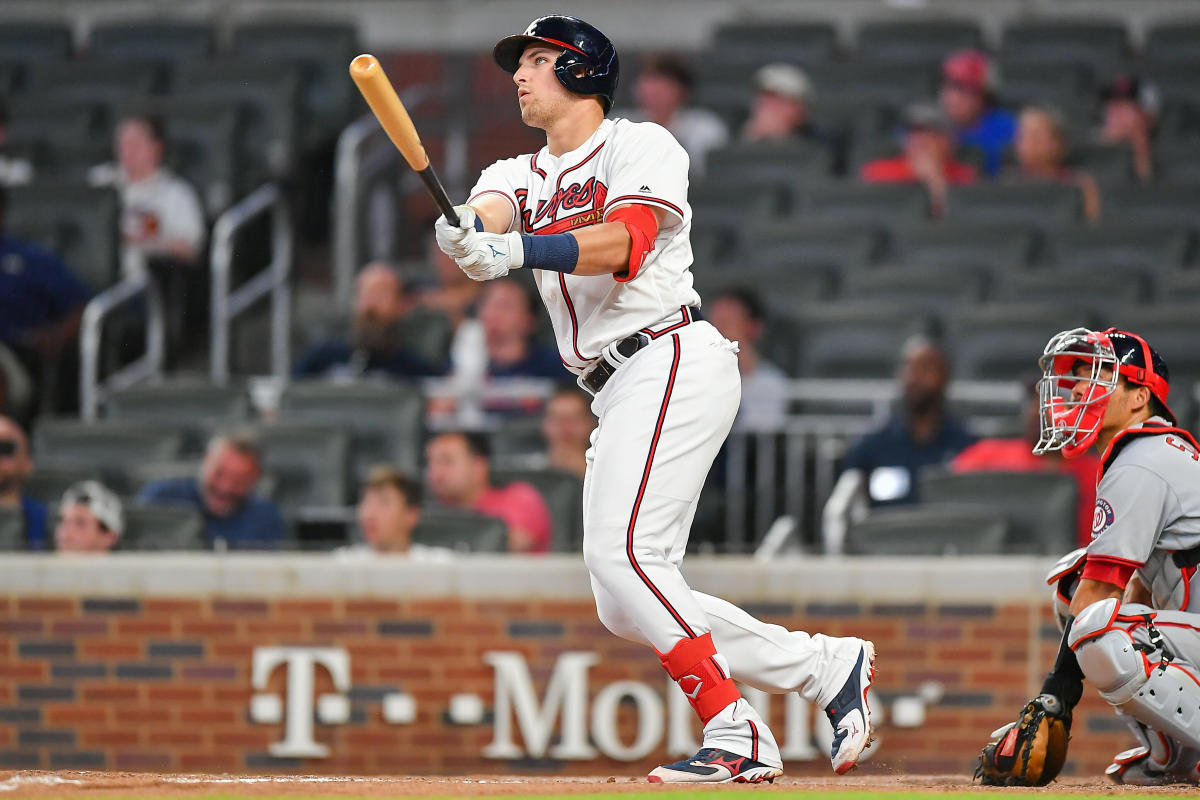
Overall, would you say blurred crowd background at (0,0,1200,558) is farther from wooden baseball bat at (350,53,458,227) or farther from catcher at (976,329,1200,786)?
wooden baseball bat at (350,53,458,227)

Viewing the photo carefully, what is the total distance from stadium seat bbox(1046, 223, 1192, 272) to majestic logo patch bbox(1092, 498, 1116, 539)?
16.0ft

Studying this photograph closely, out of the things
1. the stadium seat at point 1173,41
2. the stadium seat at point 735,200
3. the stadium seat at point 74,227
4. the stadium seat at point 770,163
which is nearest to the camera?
the stadium seat at point 74,227

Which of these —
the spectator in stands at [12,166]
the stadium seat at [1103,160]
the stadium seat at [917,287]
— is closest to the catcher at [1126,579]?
the stadium seat at [917,287]

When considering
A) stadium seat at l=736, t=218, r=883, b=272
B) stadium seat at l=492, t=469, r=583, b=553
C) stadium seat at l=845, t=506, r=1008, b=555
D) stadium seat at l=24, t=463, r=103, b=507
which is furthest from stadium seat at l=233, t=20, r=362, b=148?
stadium seat at l=845, t=506, r=1008, b=555

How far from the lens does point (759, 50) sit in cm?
1177

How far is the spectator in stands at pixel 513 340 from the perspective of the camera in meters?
8.59

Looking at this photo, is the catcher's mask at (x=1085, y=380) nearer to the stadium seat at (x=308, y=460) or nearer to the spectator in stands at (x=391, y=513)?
the spectator in stands at (x=391, y=513)

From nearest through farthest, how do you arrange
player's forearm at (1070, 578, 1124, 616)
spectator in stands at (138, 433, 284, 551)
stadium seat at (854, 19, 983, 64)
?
player's forearm at (1070, 578, 1124, 616)
spectator in stands at (138, 433, 284, 551)
stadium seat at (854, 19, 983, 64)

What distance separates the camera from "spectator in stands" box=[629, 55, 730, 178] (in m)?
10.5

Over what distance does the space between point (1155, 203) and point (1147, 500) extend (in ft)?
18.0

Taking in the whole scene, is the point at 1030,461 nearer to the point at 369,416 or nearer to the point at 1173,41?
the point at 369,416

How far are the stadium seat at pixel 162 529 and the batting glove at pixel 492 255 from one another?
348cm

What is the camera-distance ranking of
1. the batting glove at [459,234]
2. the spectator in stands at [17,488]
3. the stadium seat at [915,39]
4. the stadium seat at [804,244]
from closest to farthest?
the batting glove at [459,234]
the spectator in stands at [17,488]
the stadium seat at [804,244]
the stadium seat at [915,39]

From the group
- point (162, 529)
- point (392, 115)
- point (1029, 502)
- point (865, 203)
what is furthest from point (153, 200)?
point (392, 115)
